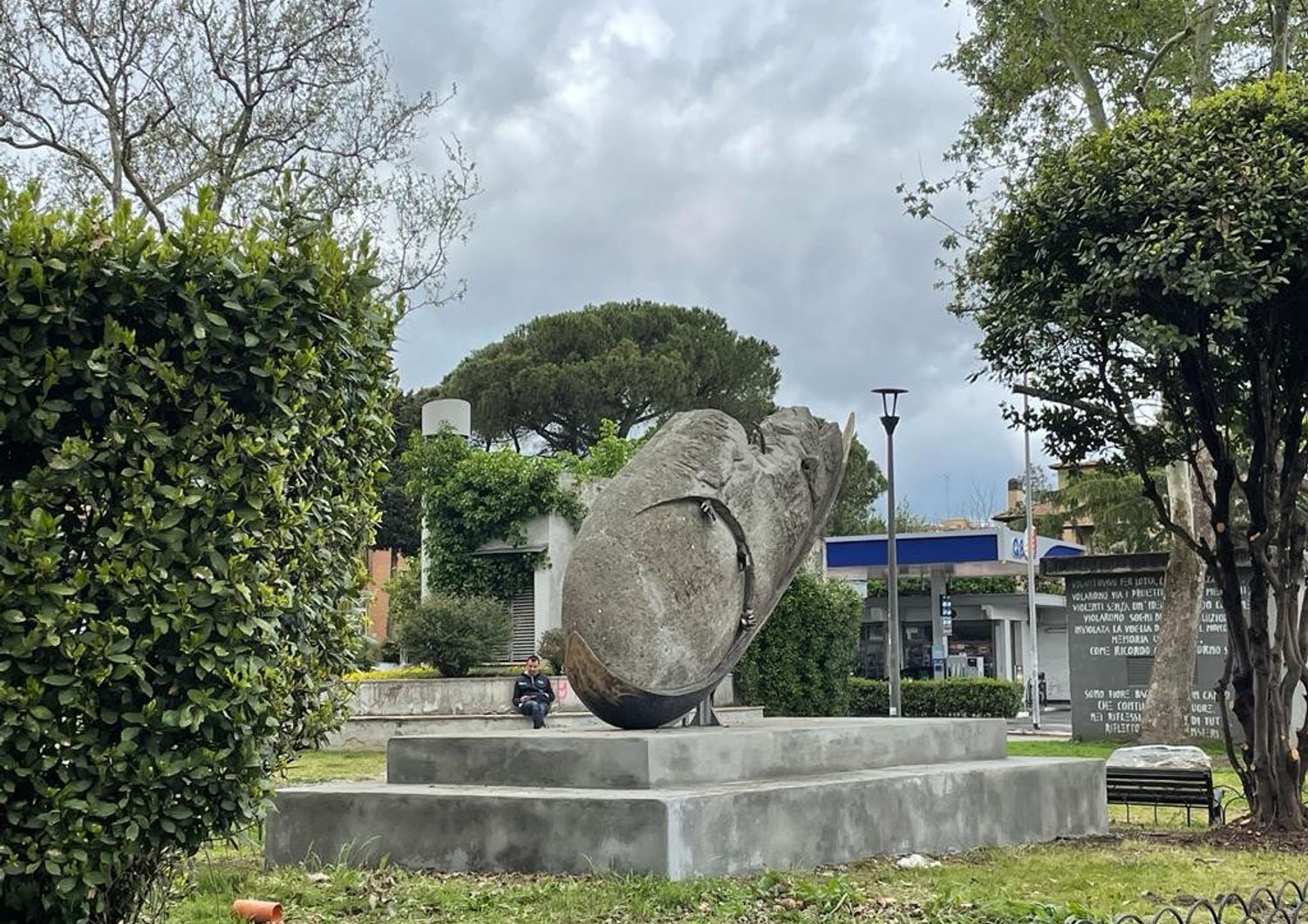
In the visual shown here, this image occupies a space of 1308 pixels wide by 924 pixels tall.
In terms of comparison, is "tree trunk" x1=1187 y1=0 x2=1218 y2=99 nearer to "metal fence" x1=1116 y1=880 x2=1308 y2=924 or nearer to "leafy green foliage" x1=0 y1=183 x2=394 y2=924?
"metal fence" x1=1116 y1=880 x2=1308 y2=924

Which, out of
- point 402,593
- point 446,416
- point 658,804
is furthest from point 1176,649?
point 446,416

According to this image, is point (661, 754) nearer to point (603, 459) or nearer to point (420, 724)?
point (420, 724)

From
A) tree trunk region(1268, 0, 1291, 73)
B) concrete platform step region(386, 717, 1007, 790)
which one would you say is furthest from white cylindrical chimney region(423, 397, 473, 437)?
concrete platform step region(386, 717, 1007, 790)

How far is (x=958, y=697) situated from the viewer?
28.5m

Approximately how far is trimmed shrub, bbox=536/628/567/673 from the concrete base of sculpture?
49.0 ft

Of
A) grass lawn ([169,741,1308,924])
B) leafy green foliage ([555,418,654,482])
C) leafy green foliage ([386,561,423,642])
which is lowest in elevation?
grass lawn ([169,741,1308,924])

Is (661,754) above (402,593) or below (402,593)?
A: below

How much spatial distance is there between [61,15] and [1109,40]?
50.7ft

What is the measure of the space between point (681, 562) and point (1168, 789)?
5.71 m

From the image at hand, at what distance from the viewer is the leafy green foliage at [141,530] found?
16.4ft

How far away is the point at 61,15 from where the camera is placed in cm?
2094

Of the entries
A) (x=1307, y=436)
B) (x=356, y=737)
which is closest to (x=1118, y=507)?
(x=356, y=737)

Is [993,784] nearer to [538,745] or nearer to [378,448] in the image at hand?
[538,745]

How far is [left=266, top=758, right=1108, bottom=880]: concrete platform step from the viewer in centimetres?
823
